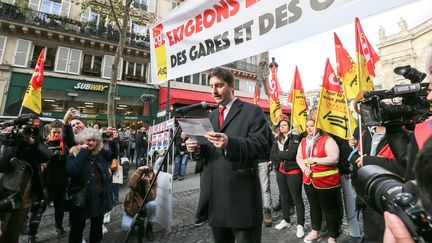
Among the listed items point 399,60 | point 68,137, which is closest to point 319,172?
point 68,137

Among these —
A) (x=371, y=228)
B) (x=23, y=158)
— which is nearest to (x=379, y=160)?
(x=371, y=228)

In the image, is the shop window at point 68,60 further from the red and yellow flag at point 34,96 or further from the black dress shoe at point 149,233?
the black dress shoe at point 149,233

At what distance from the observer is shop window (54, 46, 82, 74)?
16.5m

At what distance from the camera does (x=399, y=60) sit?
36469 millimetres

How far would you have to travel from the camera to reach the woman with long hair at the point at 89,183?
309 cm

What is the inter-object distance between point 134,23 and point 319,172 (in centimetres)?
2015

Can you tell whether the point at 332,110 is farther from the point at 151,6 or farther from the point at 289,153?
the point at 151,6

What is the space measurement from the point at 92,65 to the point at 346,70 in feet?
59.5

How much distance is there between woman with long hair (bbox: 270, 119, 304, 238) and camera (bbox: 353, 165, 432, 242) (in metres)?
3.29

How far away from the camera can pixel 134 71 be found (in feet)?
62.8

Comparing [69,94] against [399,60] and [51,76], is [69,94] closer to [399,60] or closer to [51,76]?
[51,76]

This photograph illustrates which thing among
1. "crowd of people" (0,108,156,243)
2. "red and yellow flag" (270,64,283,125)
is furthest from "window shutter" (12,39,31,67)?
"red and yellow flag" (270,64,283,125)

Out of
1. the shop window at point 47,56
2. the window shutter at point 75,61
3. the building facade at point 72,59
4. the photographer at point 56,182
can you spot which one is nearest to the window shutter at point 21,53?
the building facade at point 72,59

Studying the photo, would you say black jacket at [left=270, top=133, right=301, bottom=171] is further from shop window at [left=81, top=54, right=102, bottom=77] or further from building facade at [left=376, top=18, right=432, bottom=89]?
building facade at [left=376, top=18, right=432, bottom=89]
